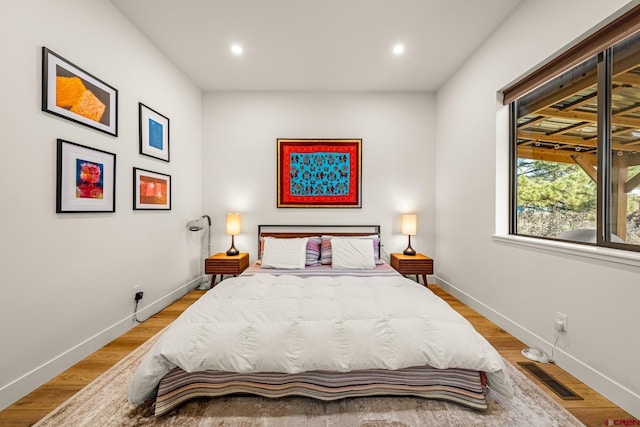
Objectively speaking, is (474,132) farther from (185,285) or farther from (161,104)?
(185,285)

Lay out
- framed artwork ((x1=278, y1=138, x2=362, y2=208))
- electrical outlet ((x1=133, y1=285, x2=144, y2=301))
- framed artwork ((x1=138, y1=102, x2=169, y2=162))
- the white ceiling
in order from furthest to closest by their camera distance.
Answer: framed artwork ((x1=278, y1=138, x2=362, y2=208)), framed artwork ((x1=138, y1=102, x2=169, y2=162)), electrical outlet ((x1=133, y1=285, x2=144, y2=301)), the white ceiling

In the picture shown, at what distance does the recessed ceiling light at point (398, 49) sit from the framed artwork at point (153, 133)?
2.80m

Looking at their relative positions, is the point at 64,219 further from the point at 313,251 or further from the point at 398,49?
the point at 398,49

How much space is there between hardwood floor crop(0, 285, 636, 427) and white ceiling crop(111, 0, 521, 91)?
9.79 ft

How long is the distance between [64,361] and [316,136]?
11.8 ft

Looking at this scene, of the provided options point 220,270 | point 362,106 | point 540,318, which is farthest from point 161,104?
point 540,318

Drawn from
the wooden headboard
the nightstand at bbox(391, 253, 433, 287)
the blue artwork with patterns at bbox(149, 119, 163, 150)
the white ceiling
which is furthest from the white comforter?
the white ceiling

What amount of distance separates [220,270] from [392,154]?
118 inches

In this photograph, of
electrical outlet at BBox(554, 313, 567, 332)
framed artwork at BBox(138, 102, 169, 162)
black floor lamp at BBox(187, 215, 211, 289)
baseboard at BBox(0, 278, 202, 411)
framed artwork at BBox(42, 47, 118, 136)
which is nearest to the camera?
baseboard at BBox(0, 278, 202, 411)

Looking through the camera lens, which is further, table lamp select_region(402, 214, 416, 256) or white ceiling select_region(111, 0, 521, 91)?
table lamp select_region(402, 214, 416, 256)

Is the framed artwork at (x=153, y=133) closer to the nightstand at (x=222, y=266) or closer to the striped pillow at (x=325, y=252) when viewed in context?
the nightstand at (x=222, y=266)

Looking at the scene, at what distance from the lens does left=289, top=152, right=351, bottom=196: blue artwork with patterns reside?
159 inches

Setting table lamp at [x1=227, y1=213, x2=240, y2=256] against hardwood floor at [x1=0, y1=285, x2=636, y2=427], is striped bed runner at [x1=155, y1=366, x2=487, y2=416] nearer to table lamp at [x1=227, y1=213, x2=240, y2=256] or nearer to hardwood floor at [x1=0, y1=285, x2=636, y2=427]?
hardwood floor at [x1=0, y1=285, x2=636, y2=427]

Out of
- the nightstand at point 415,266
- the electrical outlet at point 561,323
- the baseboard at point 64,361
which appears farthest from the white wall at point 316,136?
the electrical outlet at point 561,323
